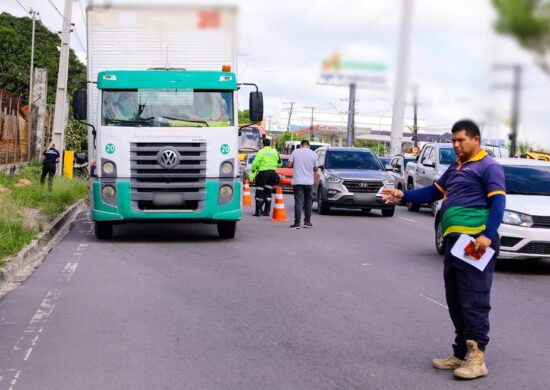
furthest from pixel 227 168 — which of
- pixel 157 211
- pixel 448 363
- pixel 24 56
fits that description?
pixel 24 56

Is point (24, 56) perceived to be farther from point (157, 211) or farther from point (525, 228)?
point (525, 228)

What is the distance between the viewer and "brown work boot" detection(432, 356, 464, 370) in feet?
22.6

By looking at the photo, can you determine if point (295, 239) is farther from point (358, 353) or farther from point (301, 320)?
point (358, 353)

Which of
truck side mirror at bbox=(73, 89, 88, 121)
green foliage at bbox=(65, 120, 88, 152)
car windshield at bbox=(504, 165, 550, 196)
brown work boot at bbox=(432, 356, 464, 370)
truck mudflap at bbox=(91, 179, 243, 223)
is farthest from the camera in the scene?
green foliage at bbox=(65, 120, 88, 152)

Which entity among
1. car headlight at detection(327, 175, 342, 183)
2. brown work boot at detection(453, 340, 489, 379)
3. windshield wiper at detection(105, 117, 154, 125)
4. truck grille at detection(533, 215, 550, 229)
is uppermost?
windshield wiper at detection(105, 117, 154, 125)

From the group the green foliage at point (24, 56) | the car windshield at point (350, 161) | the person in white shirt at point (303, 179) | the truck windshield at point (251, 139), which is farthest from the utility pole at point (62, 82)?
the green foliage at point (24, 56)

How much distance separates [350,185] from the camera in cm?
2214

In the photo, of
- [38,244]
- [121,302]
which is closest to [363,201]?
[38,244]

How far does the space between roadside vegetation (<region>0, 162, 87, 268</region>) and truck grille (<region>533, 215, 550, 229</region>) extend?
7.07 metres

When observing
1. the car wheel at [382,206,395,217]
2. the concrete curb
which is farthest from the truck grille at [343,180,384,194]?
the concrete curb

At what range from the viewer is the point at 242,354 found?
733 cm

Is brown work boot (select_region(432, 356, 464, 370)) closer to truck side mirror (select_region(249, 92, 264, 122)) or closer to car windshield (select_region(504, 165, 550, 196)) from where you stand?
car windshield (select_region(504, 165, 550, 196))

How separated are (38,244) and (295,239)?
458 centimetres

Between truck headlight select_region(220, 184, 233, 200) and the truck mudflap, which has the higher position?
truck headlight select_region(220, 184, 233, 200)
